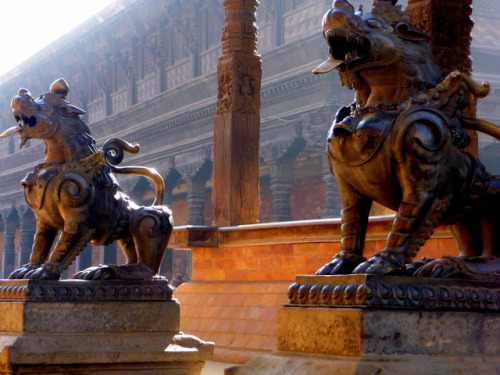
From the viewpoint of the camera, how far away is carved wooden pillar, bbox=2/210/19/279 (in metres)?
22.6

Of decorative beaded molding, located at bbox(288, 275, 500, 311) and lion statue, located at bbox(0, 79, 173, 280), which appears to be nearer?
decorative beaded molding, located at bbox(288, 275, 500, 311)

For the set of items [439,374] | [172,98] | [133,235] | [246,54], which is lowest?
[439,374]

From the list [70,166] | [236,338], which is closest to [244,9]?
[236,338]

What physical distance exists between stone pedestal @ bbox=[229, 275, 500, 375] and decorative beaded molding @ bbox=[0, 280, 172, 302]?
1323 millimetres

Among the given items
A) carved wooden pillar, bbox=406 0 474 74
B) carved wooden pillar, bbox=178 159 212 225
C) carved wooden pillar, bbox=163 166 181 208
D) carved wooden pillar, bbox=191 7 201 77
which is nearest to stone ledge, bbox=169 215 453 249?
carved wooden pillar, bbox=406 0 474 74

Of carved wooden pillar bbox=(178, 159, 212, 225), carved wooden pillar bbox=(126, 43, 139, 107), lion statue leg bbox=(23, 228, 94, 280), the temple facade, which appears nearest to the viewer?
lion statue leg bbox=(23, 228, 94, 280)

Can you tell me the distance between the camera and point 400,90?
114 inches

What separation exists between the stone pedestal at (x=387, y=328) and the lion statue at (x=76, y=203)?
1455 millimetres

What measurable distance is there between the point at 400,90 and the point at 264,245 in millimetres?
3555

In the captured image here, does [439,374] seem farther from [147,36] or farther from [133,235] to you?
[147,36]

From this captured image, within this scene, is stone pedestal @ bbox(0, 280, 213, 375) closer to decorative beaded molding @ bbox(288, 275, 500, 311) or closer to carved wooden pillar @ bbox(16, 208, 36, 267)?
decorative beaded molding @ bbox(288, 275, 500, 311)

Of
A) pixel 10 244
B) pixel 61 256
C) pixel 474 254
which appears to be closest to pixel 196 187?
pixel 10 244

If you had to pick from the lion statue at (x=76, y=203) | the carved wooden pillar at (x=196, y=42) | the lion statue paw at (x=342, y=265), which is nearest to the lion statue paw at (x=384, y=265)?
the lion statue paw at (x=342, y=265)

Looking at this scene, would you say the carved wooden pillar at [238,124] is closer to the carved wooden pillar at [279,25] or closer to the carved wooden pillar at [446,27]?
the carved wooden pillar at [446,27]
